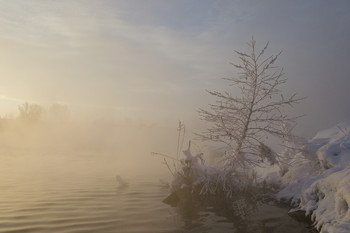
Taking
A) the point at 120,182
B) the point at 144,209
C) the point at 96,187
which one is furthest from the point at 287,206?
the point at 96,187

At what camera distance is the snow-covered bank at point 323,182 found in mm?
6707

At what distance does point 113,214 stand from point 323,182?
22.8 feet

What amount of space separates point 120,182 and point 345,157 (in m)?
10.3

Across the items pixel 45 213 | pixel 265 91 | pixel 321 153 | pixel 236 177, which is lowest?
pixel 45 213

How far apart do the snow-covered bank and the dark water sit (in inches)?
33.9

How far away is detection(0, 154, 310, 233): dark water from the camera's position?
7315mm

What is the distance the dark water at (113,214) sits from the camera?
732cm

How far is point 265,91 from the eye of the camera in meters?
11.2

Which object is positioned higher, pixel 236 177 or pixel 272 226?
pixel 236 177

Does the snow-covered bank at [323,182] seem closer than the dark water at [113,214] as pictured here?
Yes

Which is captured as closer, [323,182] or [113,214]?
[323,182]

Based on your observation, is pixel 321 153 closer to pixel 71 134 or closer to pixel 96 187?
pixel 96 187

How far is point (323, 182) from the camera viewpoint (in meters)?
8.23

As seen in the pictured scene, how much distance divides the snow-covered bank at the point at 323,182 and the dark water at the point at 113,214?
862 millimetres
